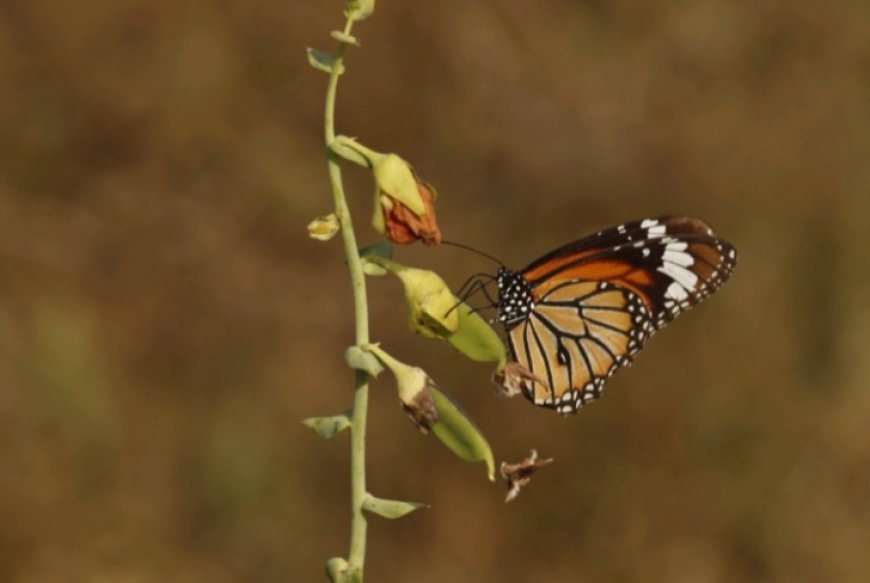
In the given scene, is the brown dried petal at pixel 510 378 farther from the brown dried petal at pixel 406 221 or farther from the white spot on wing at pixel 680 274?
the white spot on wing at pixel 680 274

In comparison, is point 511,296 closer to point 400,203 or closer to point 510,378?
point 510,378

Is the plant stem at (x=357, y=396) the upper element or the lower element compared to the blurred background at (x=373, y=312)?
lower

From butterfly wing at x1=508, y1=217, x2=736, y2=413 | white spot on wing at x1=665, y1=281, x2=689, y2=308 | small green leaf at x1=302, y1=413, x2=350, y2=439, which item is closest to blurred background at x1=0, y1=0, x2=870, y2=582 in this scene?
butterfly wing at x1=508, y1=217, x2=736, y2=413

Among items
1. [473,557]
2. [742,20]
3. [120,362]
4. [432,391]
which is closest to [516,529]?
[473,557]

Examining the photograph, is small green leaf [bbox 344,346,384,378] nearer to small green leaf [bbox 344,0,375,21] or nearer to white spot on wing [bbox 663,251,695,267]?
small green leaf [bbox 344,0,375,21]

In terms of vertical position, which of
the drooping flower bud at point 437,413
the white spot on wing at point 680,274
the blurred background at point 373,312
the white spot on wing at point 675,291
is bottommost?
the drooping flower bud at point 437,413

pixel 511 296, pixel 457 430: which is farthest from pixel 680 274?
pixel 457 430

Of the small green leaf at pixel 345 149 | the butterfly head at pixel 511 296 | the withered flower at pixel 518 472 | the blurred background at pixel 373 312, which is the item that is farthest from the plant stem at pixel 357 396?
the blurred background at pixel 373 312
